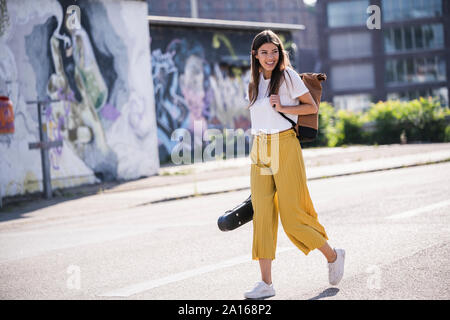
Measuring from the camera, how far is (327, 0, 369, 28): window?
74500mm

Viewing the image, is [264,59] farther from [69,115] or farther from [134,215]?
[69,115]

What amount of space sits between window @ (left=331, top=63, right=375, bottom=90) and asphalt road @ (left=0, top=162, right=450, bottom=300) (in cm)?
6138

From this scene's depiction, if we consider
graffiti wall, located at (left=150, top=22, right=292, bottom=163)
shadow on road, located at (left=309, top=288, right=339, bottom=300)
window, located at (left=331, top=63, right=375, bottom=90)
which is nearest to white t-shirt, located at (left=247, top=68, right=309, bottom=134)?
shadow on road, located at (left=309, top=288, right=339, bottom=300)

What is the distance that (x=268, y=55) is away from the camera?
17.6 feet

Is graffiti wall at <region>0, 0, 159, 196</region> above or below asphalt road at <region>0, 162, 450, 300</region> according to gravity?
above

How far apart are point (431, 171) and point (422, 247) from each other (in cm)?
906

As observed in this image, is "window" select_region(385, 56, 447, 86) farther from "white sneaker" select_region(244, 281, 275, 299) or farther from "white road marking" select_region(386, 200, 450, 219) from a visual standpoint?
"white sneaker" select_region(244, 281, 275, 299)

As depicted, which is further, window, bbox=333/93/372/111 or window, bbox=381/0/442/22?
window, bbox=333/93/372/111

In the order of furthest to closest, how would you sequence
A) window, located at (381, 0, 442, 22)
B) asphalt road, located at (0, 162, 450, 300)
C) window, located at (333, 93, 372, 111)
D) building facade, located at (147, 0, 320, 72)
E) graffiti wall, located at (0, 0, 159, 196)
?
building facade, located at (147, 0, 320, 72) < window, located at (333, 93, 372, 111) < window, located at (381, 0, 442, 22) < graffiti wall, located at (0, 0, 159, 196) < asphalt road, located at (0, 162, 450, 300)

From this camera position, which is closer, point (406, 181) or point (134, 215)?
point (134, 215)

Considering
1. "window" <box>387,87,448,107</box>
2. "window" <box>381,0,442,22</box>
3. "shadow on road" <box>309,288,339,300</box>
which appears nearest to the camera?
"shadow on road" <box>309,288,339,300</box>

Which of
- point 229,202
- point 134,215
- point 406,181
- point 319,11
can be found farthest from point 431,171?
point 319,11

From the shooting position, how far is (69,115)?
17438 millimetres

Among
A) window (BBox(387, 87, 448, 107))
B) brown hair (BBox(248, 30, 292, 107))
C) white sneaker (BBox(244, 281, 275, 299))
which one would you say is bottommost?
white sneaker (BBox(244, 281, 275, 299))
